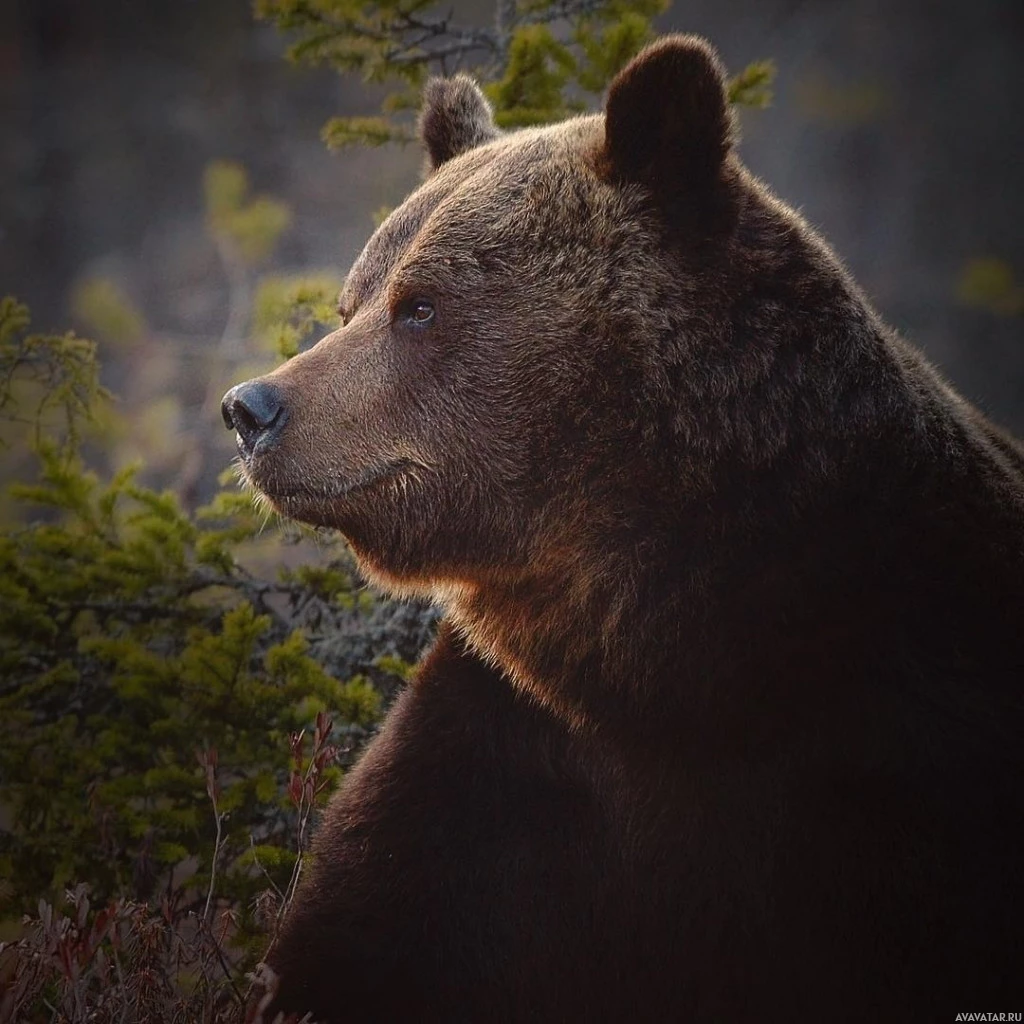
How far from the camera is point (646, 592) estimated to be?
2.33m

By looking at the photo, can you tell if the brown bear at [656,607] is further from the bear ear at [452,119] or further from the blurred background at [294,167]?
the blurred background at [294,167]

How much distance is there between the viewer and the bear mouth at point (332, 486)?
96.8 inches

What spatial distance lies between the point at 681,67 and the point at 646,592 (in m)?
1.07

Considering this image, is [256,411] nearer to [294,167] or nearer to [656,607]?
[656,607]

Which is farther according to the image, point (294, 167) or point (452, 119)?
point (294, 167)

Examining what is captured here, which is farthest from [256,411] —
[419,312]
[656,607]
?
[656,607]

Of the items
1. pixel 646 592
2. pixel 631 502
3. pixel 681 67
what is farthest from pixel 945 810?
pixel 681 67

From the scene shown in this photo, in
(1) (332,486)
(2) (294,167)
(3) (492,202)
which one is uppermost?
(2) (294,167)

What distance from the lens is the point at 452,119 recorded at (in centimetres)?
306

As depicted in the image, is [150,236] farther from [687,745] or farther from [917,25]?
[687,745]

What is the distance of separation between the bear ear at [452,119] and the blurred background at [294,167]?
2660mm

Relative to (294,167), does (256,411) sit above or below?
below

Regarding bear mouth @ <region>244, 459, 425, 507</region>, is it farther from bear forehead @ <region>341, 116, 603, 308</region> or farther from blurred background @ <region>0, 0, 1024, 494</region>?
blurred background @ <region>0, 0, 1024, 494</region>

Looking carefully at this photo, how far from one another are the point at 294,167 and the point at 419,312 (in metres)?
6.35
